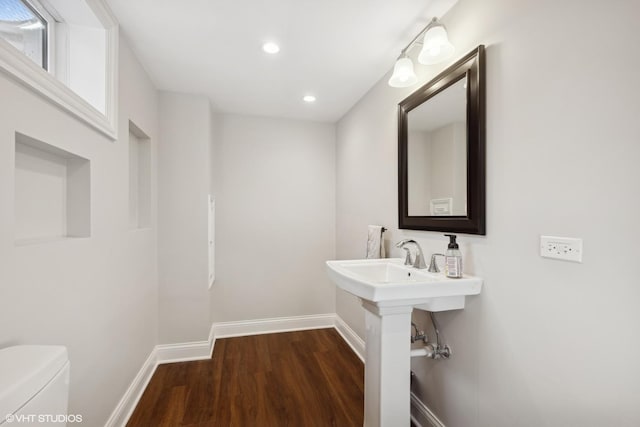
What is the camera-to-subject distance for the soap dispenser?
1424 millimetres

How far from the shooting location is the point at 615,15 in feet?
2.91

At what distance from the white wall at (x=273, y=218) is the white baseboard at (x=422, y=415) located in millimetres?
1617

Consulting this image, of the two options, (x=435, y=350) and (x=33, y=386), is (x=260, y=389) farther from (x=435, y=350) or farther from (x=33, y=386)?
(x=33, y=386)

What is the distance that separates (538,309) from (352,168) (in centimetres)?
208

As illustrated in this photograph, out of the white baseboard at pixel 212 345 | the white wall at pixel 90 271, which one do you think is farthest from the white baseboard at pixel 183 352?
the white wall at pixel 90 271

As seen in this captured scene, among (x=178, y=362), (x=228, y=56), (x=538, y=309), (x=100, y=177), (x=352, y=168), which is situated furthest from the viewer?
(x=352, y=168)

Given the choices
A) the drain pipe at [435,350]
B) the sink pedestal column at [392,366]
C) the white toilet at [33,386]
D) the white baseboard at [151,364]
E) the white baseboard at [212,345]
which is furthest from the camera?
the white baseboard at [212,345]

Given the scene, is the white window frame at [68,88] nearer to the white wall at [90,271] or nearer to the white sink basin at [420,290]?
the white wall at [90,271]

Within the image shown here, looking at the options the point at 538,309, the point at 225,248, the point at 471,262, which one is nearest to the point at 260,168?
the point at 225,248

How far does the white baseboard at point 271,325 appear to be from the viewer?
10.1ft

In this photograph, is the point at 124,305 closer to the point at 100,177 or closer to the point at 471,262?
the point at 100,177

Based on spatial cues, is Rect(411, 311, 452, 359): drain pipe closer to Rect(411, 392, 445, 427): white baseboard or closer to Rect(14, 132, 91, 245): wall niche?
Rect(411, 392, 445, 427): white baseboard

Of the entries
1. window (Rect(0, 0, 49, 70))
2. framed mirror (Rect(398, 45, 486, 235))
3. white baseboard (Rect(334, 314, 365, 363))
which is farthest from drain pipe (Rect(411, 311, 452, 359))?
window (Rect(0, 0, 49, 70))

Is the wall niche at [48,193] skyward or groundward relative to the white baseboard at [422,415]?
→ skyward
